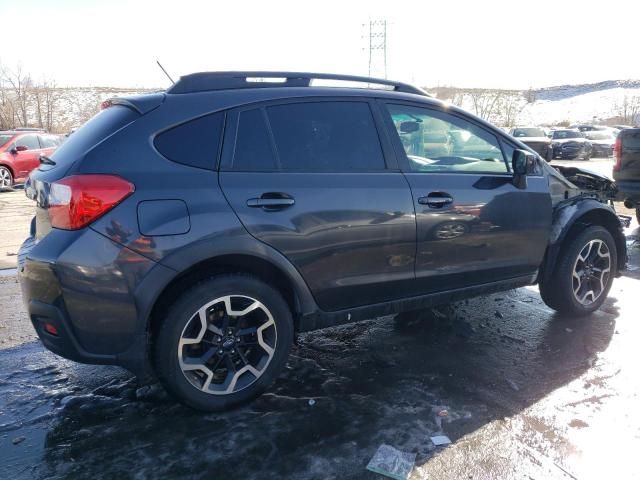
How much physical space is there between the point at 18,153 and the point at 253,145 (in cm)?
1479

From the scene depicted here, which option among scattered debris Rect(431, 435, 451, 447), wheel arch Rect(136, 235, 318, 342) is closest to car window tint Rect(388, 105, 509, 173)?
wheel arch Rect(136, 235, 318, 342)

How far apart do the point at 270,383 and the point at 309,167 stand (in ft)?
4.36

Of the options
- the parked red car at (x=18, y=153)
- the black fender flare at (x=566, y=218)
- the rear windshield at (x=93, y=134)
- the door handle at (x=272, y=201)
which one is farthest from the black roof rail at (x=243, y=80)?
the parked red car at (x=18, y=153)

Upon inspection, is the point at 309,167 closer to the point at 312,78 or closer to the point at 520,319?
the point at 312,78

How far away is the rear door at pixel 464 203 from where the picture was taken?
3.63 m

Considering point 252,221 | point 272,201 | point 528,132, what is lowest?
point 252,221

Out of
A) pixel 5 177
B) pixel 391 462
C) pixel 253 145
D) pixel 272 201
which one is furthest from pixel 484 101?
pixel 391 462

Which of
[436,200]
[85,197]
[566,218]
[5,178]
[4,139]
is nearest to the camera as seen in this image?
[85,197]

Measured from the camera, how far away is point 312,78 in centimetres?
354

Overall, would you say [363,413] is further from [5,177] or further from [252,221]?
[5,177]

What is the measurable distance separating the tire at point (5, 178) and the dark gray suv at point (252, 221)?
1359 cm

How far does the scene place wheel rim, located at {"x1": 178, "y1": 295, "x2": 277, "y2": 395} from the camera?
3.00 meters

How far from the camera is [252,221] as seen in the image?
300 cm

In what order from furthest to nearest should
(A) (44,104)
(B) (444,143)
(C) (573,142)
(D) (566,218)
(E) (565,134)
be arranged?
(A) (44,104)
(E) (565,134)
(C) (573,142)
(D) (566,218)
(B) (444,143)
